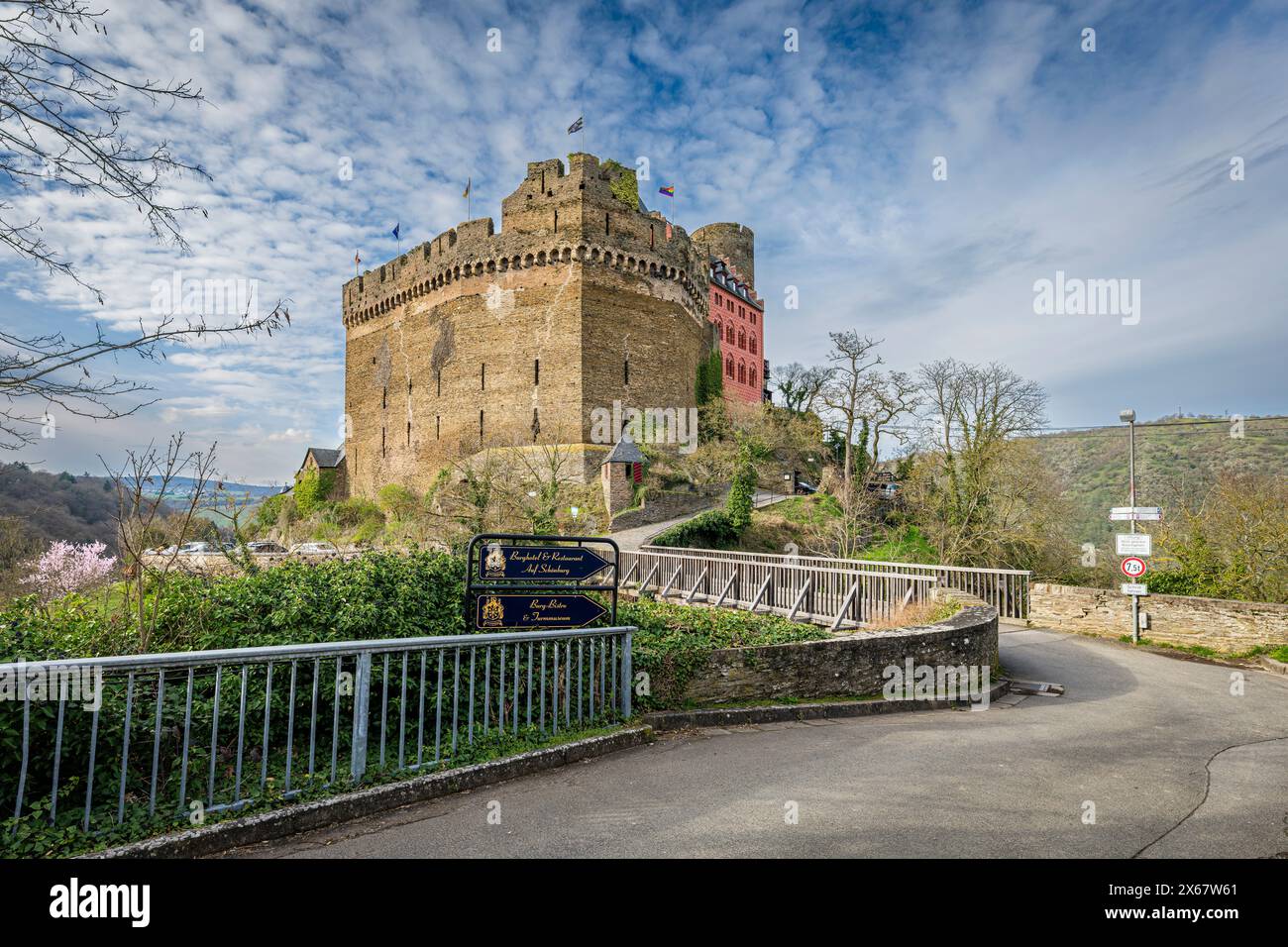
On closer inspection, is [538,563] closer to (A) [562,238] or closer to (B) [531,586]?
(B) [531,586]

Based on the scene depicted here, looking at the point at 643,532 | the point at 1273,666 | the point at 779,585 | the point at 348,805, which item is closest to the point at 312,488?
the point at 643,532

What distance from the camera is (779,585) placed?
15.4 m

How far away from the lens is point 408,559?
759cm

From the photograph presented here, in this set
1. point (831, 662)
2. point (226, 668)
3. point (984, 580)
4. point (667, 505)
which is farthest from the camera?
point (667, 505)

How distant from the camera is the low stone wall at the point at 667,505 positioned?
31859 mm

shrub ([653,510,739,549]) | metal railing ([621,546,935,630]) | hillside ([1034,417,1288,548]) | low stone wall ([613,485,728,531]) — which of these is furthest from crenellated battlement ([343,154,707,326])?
hillside ([1034,417,1288,548])

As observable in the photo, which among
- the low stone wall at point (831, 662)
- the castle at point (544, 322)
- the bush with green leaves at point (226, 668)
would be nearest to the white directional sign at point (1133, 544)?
the low stone wall at point (831, 662)

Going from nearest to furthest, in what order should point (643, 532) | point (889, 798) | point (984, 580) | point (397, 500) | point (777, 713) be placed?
point (889, 798), point (777, 713), point (984, 580), point (643, 532), point (397, 500)

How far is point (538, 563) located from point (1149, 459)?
56.7 m

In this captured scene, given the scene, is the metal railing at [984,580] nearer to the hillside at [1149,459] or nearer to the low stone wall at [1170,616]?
the low stone wall at [1170,616]

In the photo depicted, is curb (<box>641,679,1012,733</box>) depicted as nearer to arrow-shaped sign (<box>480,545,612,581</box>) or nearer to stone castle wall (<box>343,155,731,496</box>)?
arrow-shaped sign (<box>480,545,612,581</box>)
